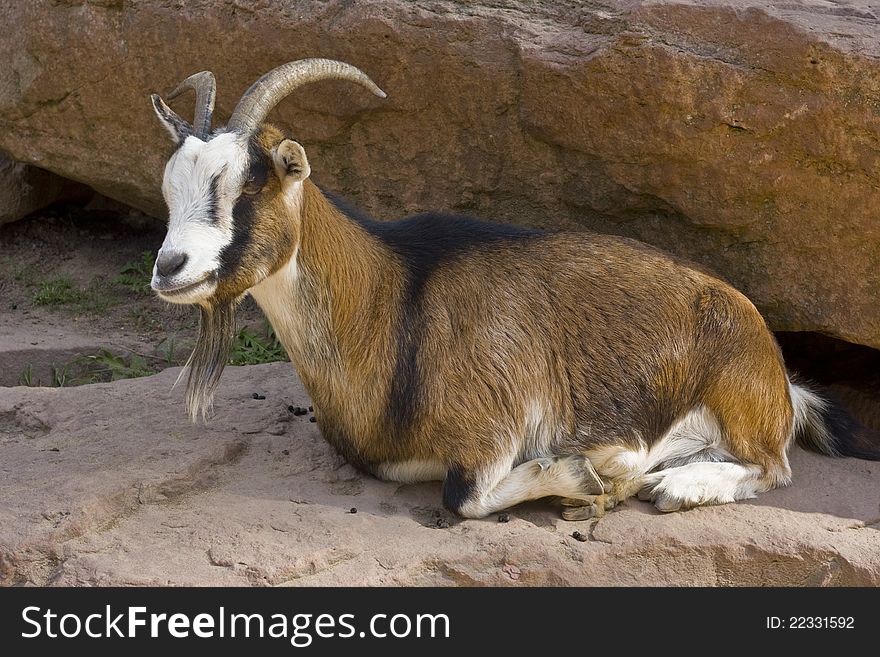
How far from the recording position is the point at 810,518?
4.43 metres

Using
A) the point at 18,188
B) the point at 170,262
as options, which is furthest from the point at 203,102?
the point at 18,188

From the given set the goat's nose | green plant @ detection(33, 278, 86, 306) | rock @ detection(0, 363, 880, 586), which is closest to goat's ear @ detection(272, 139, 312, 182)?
the goat's nose

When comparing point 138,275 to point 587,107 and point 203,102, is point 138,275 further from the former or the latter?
point 587,107

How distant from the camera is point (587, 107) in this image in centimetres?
517

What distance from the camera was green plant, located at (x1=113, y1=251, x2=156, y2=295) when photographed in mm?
7281

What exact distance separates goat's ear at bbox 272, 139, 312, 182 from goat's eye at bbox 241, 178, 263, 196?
89 millimetres

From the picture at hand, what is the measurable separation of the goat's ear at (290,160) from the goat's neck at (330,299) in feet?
0.74

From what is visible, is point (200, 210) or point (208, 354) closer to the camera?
point (200, 210)

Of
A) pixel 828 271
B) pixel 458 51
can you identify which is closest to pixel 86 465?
pixel 458 51

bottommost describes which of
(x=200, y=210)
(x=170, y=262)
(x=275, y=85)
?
(x=170, y=262)

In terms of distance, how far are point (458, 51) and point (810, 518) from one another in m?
2.64

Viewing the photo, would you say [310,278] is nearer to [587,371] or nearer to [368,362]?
[368,362]

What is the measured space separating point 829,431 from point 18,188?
536cm

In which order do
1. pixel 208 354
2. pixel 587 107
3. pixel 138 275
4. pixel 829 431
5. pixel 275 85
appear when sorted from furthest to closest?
1. pixel 138 275
2. pixel 587 107
3. pixel 829 431
4. pixel 208 354
5. pixel 275 85
